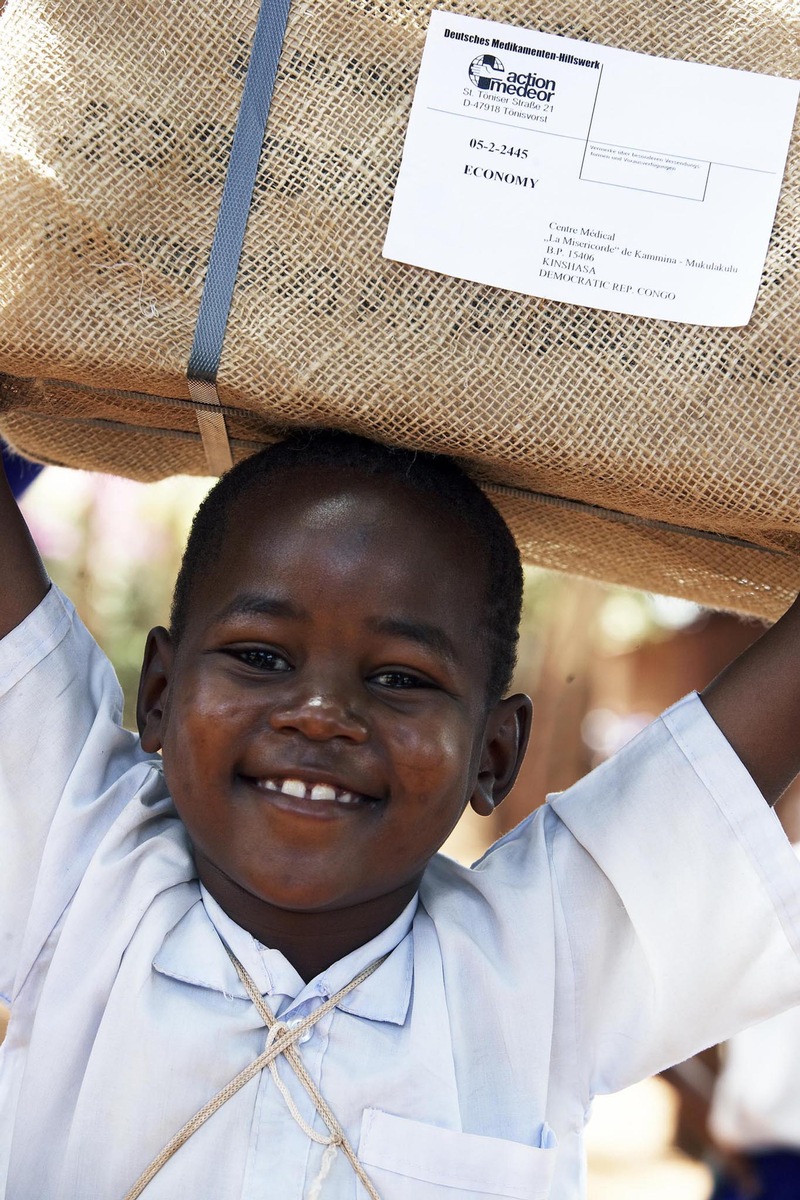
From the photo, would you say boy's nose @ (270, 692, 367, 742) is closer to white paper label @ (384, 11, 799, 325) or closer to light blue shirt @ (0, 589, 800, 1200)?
light blue shirt @ (0, 589, 800, 1200)

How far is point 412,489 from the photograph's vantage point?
1.39m

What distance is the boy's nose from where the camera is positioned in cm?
126

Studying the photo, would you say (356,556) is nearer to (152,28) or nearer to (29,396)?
(29,396)

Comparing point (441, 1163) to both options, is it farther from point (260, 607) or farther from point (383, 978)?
point (260, 607)

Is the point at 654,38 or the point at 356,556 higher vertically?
the point at 654,38

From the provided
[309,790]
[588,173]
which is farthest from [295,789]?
[588,173]

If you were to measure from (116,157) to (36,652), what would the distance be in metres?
0.54

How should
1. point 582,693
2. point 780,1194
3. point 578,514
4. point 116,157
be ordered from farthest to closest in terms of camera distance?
point 582,693, point 780,1194, point 578,514, point 116,157

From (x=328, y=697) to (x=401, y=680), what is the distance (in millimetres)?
115

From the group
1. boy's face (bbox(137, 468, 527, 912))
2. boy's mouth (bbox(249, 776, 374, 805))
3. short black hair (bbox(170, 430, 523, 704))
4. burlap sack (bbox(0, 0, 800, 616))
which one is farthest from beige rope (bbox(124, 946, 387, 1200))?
burlap sack (bbox(0, 0, 800, 616))

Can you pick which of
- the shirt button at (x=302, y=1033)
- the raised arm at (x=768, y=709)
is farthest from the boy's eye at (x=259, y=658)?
the raised arm at (x=768, y=709)

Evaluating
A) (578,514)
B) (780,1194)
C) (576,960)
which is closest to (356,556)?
(578,514)

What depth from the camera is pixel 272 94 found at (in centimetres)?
122

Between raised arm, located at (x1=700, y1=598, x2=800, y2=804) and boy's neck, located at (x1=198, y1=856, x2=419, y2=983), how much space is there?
1.36 ft
